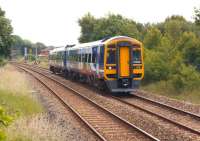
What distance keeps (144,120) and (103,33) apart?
33.3m

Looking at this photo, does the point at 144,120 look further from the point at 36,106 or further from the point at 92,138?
the point at 36,106

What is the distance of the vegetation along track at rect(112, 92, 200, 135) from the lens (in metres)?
13.6

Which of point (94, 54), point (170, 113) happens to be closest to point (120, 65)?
point (94, 54)

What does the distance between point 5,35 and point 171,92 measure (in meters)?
17.5

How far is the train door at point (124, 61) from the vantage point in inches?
884

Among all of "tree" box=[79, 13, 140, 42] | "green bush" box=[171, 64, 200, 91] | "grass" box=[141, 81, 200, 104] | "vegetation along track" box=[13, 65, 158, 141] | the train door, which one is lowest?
"vegetation along track" box=[13, 65, 158, 141]

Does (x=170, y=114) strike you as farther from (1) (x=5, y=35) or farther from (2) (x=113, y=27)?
(2) (x=113, y=27)

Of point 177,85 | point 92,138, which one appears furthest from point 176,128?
point 177,85

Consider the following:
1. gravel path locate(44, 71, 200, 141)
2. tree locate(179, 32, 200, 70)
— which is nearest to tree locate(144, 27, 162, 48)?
tree locate(179, 32, 200, 70)

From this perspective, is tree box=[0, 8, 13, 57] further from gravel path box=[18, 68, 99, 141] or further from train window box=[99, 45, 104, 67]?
gravel path box=[18, 68, 99, 141]

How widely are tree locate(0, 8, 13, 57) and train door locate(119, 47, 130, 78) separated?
14754mm

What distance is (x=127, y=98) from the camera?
2167 cm

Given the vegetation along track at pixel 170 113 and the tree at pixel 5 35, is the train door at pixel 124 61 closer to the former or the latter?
the vegetation along track at pixel 170 113

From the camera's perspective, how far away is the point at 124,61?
73.9 feet
